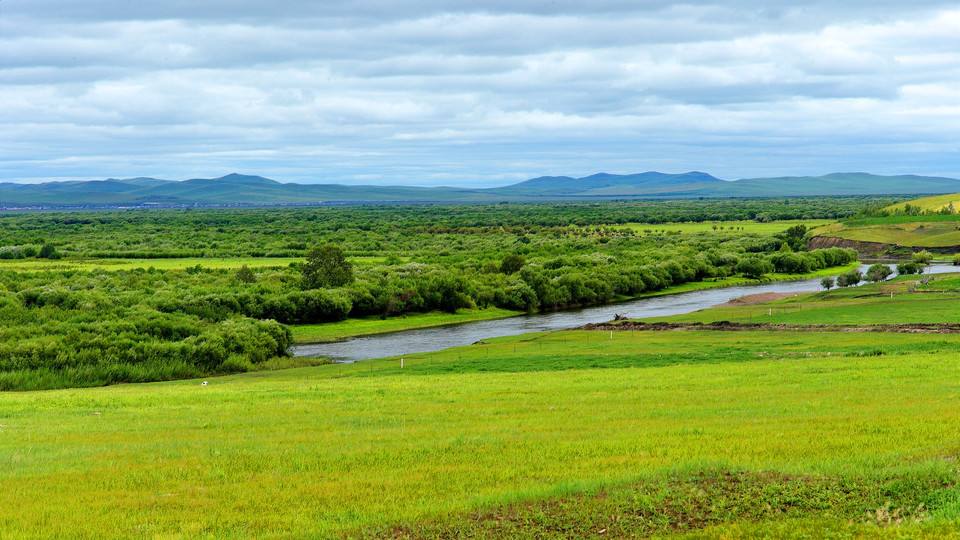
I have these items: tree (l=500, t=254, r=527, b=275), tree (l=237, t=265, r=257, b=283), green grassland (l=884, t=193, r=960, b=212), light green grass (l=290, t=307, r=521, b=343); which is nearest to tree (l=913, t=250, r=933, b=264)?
tree (l=500, t=254, r=527, b=275)

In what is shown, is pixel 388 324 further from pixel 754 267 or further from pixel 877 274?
pixel 877 274

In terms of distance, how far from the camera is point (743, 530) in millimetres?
11445

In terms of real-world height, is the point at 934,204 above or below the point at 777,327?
above

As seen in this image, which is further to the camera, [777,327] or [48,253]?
[48,253]

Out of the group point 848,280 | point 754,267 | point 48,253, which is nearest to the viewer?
point 848,280

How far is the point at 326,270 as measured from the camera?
79.4 m

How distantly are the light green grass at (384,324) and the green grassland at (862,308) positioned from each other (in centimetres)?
1678

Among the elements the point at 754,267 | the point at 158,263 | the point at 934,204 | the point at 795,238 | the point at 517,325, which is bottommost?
the point at 517,325

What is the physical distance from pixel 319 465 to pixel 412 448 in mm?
1844

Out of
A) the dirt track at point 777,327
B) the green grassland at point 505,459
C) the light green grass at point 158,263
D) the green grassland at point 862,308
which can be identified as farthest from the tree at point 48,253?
the green grassland at point 505,459

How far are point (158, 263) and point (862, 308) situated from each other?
261ft

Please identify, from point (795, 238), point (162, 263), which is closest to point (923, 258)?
point (795, 238)

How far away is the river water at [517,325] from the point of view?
190ft

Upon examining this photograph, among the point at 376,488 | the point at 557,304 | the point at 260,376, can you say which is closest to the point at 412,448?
the point at 376,488
